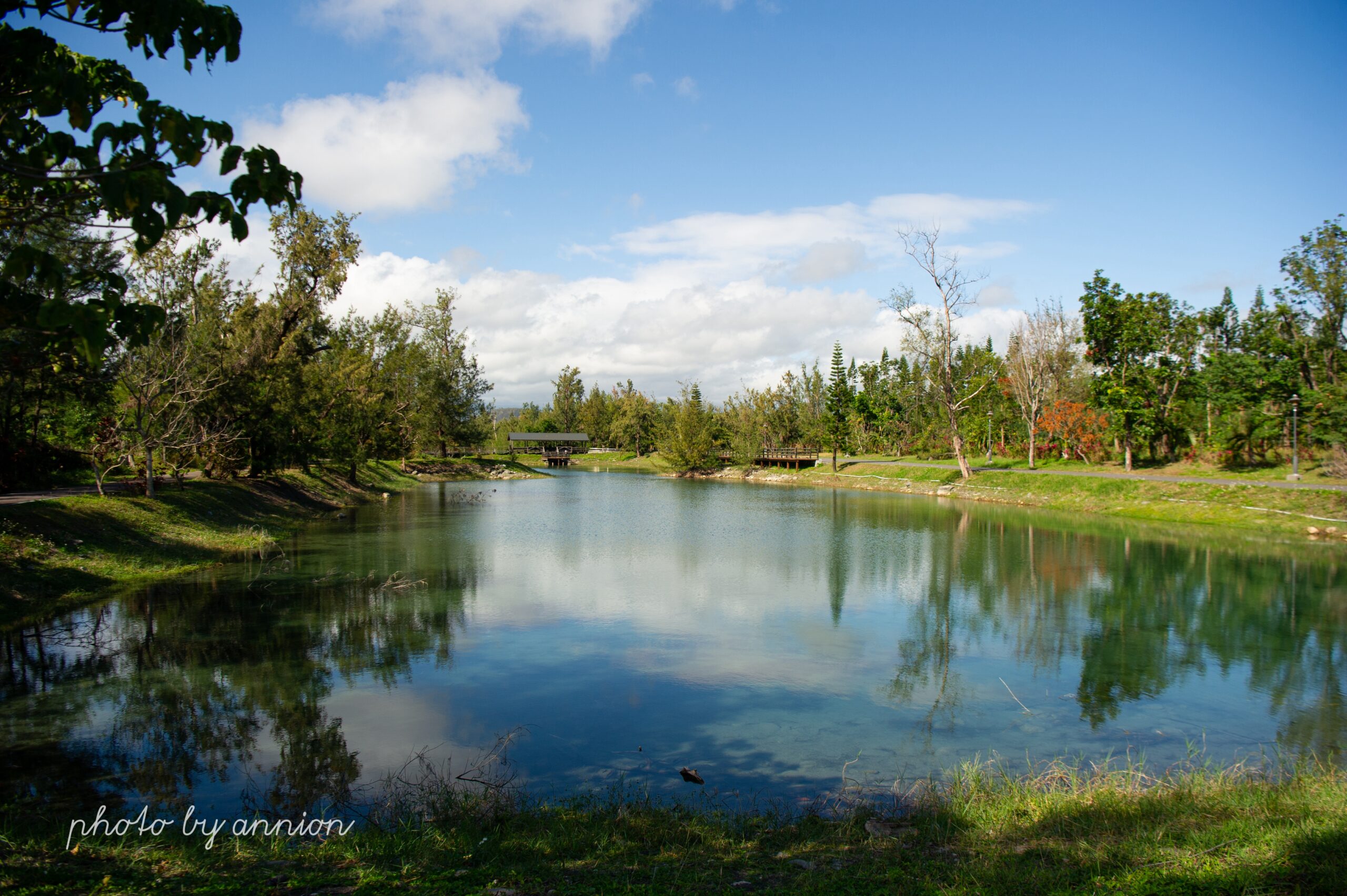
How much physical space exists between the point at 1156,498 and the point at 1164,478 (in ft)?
17.6

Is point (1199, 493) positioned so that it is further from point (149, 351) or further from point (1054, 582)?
point (149, 351)

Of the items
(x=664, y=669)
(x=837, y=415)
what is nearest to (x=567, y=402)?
(x=837, y=415)

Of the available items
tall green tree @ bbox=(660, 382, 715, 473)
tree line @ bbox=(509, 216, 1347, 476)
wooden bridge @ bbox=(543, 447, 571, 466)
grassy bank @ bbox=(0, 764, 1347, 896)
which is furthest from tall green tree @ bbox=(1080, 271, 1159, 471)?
wooden bridge @ bbox=(543, 447, 571, 466)

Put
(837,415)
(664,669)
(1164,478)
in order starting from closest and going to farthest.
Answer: (664,669)
(1164,478)
(837,415)

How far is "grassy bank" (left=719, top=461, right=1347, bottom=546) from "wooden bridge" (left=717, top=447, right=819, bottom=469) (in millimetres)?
13727

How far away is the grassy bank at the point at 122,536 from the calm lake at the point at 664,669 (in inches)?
41.9

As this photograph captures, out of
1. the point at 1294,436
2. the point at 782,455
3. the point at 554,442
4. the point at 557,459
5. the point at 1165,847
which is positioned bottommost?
the point at 1165,847

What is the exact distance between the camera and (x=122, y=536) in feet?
58.1

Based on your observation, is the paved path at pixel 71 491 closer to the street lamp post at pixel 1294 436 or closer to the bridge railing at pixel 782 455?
the street lamp post at pixel 1294 436

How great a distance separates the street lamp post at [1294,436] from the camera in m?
30.0

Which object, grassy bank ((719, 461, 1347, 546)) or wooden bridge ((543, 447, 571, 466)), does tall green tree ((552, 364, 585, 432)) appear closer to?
wooden bridge ((543, 447, 571, 466))

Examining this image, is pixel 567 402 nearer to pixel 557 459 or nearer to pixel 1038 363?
pixel 557 459

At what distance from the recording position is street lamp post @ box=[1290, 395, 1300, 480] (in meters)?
30.0

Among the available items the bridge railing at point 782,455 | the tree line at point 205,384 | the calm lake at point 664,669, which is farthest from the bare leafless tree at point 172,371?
the bridge railing at point 782,455
